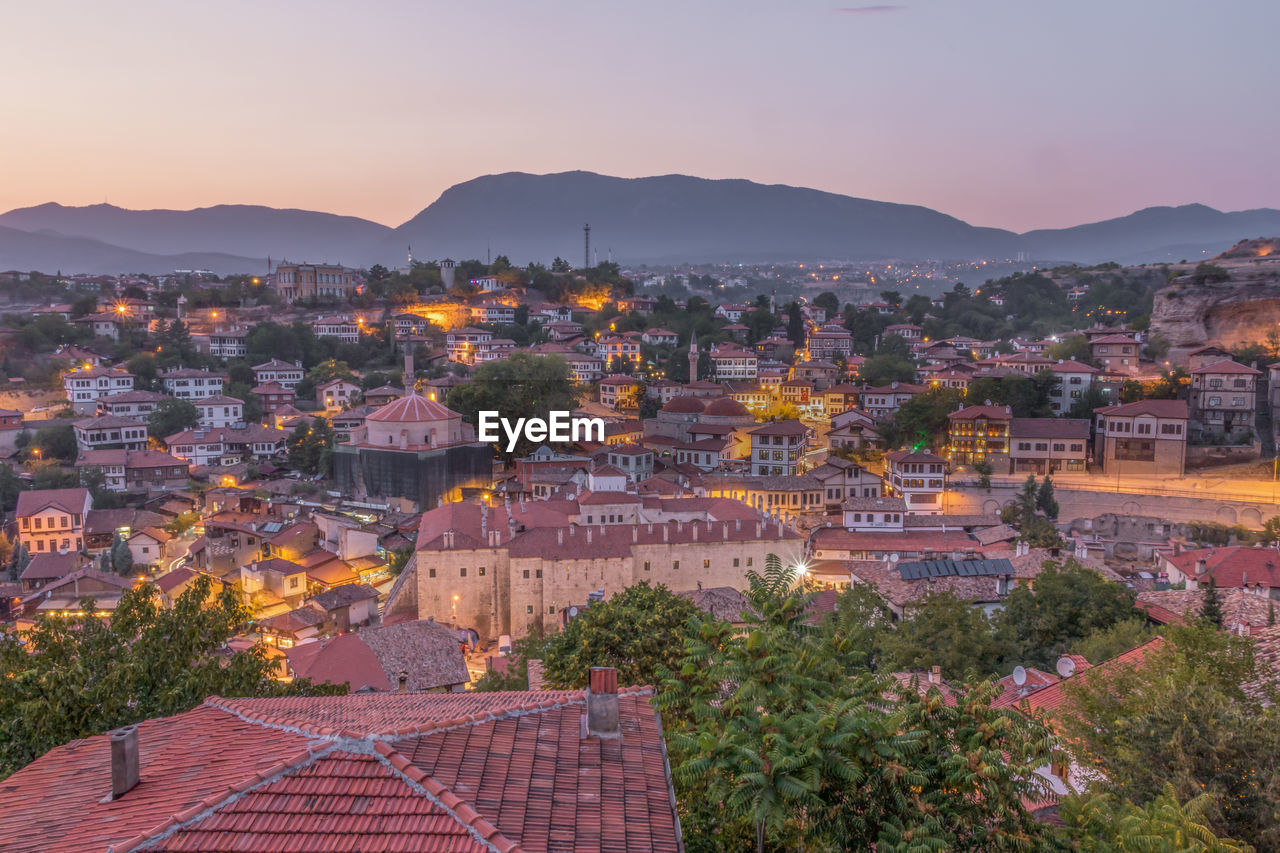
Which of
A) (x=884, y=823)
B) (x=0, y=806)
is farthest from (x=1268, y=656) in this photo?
(x=0, y=806)

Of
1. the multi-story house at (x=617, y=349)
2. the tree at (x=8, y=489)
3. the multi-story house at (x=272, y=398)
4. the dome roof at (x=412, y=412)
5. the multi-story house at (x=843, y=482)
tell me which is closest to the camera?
the multi-story house at (x=843, y=482)

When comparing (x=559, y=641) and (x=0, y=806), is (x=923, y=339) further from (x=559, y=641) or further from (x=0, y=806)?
(x=0, y=806)

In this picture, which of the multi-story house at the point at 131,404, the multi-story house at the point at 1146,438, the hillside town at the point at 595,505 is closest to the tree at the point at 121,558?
the hillside town at the point at 595,505

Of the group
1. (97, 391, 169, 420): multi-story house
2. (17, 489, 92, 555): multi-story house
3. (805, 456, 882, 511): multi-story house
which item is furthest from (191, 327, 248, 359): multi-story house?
(805, 456, 882, 511): multi-story house

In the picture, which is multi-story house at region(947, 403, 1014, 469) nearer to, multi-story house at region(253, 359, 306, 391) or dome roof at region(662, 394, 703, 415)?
dome roof at region(662, 394, 703, 415)

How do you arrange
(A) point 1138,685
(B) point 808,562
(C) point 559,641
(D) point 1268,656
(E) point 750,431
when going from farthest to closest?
(E) point 750,431 < (B) point 808,562 < (C) point 559,641 < (D) point 1268,656 < (A) point 1138,685

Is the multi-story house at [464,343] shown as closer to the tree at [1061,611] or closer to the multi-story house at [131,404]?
the multi-story house at [131,404]
